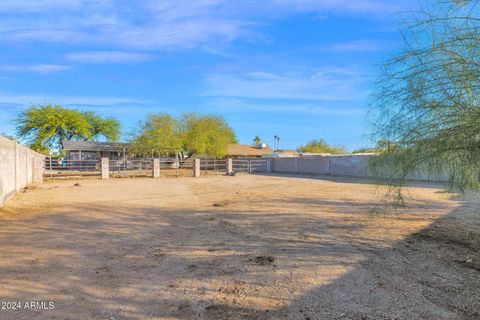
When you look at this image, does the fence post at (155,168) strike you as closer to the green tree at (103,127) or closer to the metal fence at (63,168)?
the metal fence at (63,168)

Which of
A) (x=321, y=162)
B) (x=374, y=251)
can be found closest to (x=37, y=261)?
(x=374, y=251)

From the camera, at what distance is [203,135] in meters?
39.3

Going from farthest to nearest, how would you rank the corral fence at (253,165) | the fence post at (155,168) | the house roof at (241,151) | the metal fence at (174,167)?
the house roof at (241,151) < the corral fence at (253,165) < the metal fence at (174,167) < the fence post at (155,168)

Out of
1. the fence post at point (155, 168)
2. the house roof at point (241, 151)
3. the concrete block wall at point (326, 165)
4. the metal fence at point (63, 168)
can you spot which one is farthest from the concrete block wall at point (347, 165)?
the house roof at point (241, 151)

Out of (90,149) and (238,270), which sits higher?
(90,149)

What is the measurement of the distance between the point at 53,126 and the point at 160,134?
38.4 feet

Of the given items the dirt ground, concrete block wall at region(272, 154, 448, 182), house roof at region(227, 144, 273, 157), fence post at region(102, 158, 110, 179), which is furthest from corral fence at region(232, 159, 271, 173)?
the dirt ground

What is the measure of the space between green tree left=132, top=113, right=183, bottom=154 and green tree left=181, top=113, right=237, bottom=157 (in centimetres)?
107

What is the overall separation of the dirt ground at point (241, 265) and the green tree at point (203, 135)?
30325 millimetres

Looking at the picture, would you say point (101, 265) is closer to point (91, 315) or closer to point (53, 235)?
point (91, 315)

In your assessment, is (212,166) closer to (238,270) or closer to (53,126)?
(53,126)

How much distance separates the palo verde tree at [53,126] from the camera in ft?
119

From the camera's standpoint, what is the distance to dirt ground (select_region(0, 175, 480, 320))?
11.4 feet

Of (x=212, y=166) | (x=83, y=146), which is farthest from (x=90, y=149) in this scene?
(x=212, y=166)
